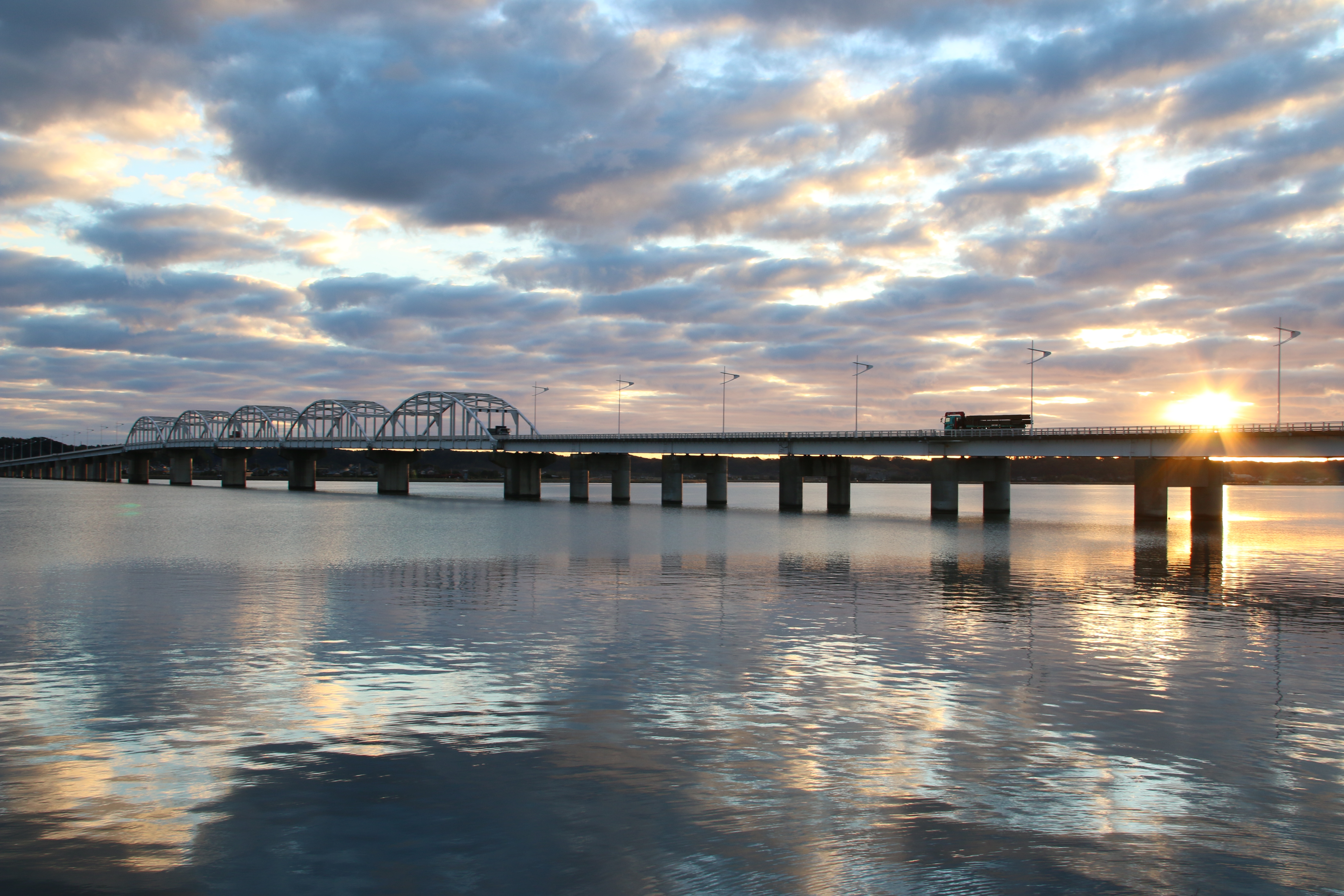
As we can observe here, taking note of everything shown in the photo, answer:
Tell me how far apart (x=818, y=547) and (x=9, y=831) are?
5463cm

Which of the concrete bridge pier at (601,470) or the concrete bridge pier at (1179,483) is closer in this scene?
the concrete bridge pier at (1179,483)

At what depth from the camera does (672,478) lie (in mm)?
153625

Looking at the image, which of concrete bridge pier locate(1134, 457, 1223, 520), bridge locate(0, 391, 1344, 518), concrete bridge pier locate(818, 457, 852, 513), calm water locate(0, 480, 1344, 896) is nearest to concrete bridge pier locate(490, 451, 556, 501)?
bridge locate(0, 391, 1344, 518)

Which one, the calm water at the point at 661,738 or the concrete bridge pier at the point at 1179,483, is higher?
the concrete bridge pier at the point at 1179,483

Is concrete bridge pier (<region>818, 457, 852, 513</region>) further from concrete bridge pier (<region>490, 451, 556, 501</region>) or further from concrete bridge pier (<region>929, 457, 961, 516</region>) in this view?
concrete bridge pier (<region>490, 451, 556, 501</region>)

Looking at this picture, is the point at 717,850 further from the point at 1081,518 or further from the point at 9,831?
the point at 1081,518

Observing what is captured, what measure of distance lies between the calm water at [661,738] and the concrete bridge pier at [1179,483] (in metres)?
65.6

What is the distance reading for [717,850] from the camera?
37.9 ft

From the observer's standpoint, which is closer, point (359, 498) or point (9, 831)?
point (9, 831)

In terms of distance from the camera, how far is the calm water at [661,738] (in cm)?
1122

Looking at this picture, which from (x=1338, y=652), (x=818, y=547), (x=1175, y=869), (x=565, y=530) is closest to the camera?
(x=1175, y=869)

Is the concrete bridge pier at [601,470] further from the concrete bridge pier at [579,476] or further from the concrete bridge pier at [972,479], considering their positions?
the concrete bridge pier at [972,479]

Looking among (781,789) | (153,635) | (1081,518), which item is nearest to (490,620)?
(153,635)

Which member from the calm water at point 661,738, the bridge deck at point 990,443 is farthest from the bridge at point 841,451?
the calm water at point 661,738
